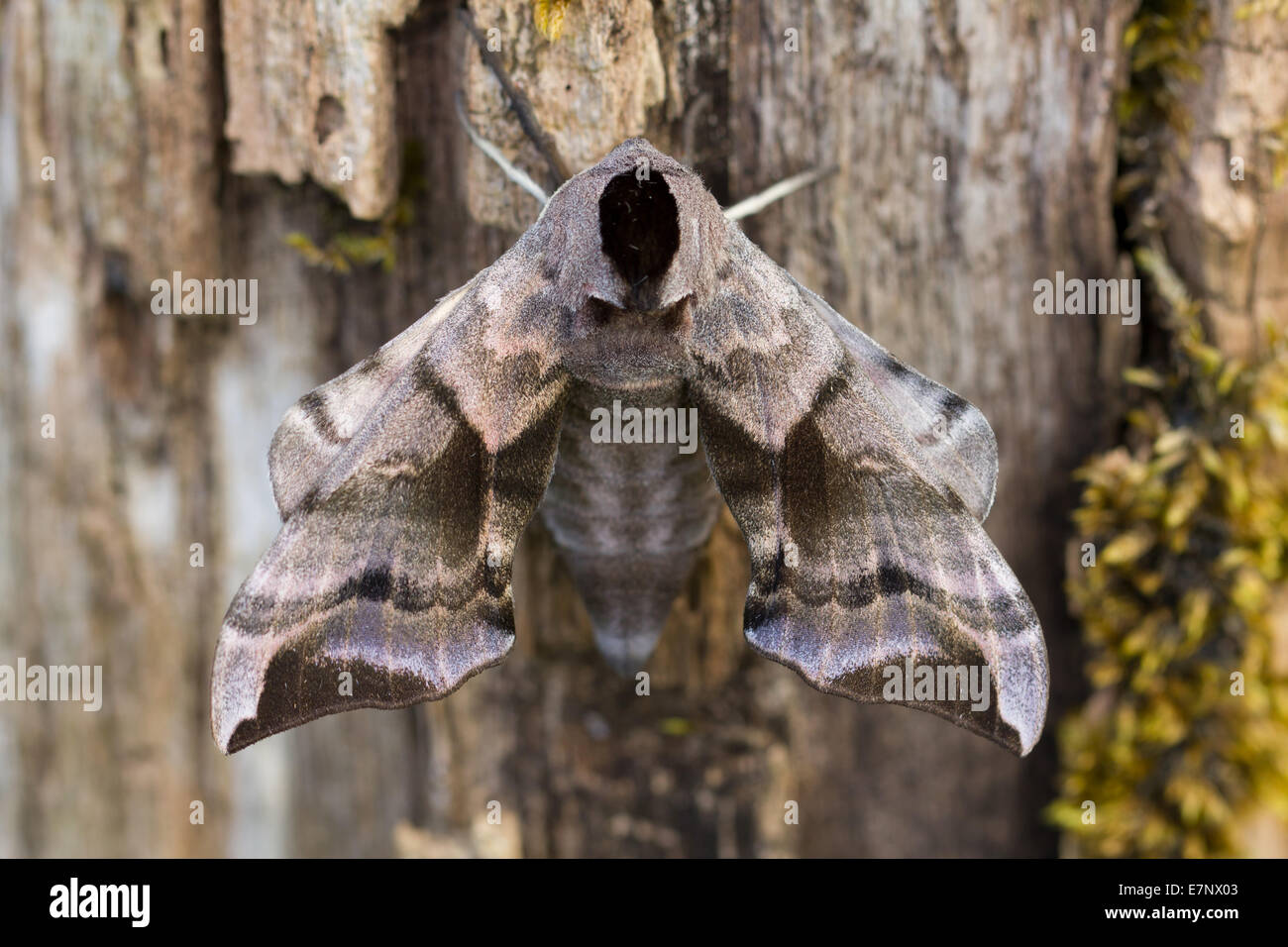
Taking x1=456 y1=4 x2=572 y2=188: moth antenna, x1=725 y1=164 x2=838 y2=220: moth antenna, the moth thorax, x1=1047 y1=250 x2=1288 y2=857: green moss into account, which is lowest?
x1=1047 y1=250 x2=1288 y2=857: green moss

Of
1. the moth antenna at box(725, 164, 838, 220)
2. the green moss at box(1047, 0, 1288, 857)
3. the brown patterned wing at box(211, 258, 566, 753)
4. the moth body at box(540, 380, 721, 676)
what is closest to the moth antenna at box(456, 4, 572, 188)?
the brown patterned wing at box(211, 258, 566, 753)

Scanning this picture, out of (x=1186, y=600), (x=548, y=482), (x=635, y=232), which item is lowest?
(x=1186, y=600)

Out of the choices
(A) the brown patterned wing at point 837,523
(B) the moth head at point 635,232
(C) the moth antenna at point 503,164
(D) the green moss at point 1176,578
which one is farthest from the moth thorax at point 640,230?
(D) the green moss at point 1176,578

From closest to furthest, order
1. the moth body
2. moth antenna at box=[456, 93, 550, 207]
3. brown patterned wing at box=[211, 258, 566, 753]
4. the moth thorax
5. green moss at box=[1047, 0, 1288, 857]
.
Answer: the moth thorax < brown patterned wing at box=[211, 258, 566, 753] < the moth body < moth antenna at box=[456, 93, 550, 207] < green moss at box=[1047, 0, 1288, 857]

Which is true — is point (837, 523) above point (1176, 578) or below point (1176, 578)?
above

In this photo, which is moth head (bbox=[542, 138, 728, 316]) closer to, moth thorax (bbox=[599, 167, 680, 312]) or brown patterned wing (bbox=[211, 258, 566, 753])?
moth thorax (bbox=[599, 167, 680, 312])

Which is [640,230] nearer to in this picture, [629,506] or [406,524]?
[629,506]

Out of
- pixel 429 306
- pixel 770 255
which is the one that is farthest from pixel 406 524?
pixel 770 255
